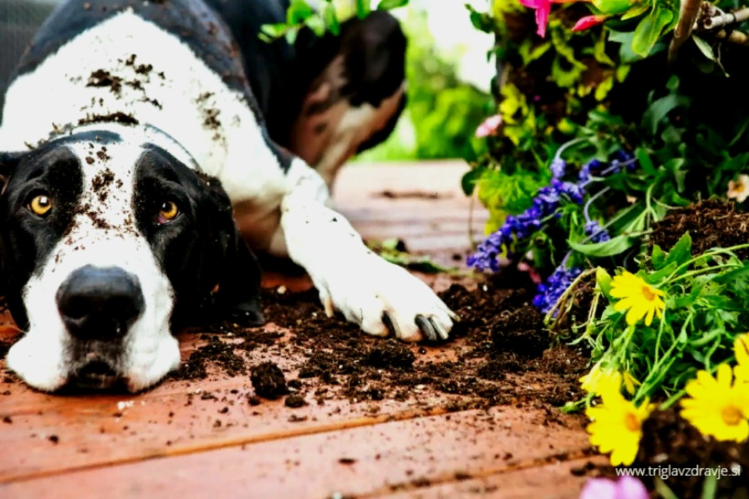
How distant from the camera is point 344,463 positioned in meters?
1.30

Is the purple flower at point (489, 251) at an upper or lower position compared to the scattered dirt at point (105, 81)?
lower

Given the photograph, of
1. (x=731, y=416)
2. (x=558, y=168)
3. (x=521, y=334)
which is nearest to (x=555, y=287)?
(x=521, y=334)

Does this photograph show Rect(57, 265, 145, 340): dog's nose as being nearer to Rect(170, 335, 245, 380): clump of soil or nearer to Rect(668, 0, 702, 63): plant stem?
Rect(170, 335, 245, 380): clump of soil

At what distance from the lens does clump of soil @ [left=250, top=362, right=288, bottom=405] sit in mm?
1575

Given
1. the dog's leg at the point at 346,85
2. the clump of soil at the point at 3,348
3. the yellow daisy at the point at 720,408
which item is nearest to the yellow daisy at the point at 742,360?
the yellow daisy at the point at 720,408

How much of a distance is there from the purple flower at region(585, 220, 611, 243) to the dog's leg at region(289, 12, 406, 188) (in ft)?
5.44

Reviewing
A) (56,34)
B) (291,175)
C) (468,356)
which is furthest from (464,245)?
(56,34)

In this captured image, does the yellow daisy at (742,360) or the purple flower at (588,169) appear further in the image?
the purple flower at (588,169)

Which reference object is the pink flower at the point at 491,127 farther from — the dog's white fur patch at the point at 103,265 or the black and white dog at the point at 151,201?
the dog's white fur patch at the point at 103,265

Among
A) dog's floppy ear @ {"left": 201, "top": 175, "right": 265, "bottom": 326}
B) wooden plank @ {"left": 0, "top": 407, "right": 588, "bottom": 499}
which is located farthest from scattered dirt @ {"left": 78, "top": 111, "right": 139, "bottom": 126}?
wooden plank @ {"left": 0, "top": 407, "right": 588, "bottom": 499}

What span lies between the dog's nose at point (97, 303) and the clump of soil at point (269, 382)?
0.90 feet

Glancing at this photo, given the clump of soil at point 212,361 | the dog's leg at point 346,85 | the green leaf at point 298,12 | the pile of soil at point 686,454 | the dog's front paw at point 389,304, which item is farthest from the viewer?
the dog's leg at point 346,85

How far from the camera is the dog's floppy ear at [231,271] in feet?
6.87

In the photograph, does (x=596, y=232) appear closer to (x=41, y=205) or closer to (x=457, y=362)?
(x=457, y=362)
